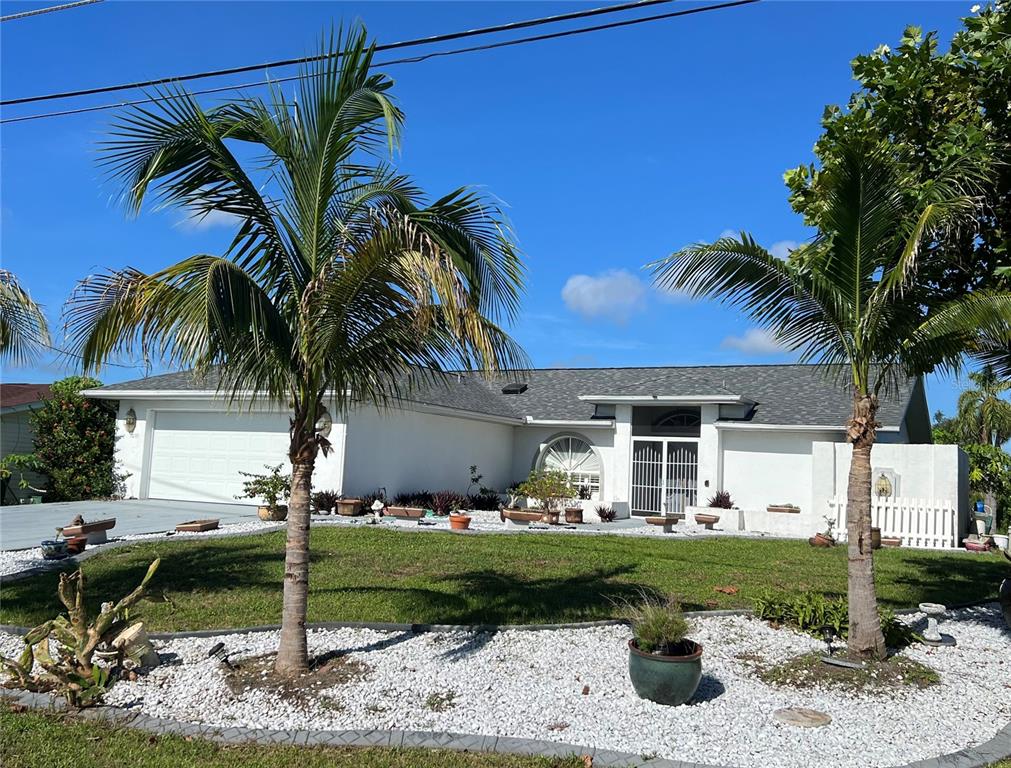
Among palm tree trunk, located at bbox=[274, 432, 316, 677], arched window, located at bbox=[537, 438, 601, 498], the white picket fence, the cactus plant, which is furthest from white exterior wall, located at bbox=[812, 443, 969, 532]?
the cactus plant

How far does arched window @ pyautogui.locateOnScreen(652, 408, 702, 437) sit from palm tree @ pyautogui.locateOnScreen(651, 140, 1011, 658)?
14.9 meters

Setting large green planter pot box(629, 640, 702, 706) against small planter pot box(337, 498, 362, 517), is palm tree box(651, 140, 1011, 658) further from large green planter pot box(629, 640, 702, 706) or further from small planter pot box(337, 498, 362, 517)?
small planter pot box(337, 498, 362, 517)

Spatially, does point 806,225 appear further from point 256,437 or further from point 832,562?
point 256,437

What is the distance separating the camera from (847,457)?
63.1 ft

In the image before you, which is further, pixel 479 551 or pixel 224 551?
pixel 479 551

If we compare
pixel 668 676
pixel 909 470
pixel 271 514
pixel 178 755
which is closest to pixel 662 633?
pixel 668 676

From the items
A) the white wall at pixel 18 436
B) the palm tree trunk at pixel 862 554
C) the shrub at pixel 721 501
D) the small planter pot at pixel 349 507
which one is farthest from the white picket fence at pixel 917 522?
the white wall at pixel 18 436

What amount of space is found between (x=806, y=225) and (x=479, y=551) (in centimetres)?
719

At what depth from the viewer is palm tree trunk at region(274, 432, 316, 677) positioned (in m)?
6.45

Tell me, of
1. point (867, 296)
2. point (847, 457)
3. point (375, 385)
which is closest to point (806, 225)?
point (867, 296)

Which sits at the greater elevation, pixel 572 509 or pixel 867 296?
pixel 867 296

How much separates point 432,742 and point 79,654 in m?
2.95

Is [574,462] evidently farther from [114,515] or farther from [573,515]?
[114,515]

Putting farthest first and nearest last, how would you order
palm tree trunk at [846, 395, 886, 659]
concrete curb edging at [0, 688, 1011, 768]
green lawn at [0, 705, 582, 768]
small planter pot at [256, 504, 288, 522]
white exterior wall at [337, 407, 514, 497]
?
white exterior wall at [337, 407, 514, 497], small planter pot at [256, 504, 288, 522], palm tree trunk at [846, 395, 886, 659], concrete curb edging at [0, 688, 1011, 768], green lawn at [0, 705, 582, 768]
